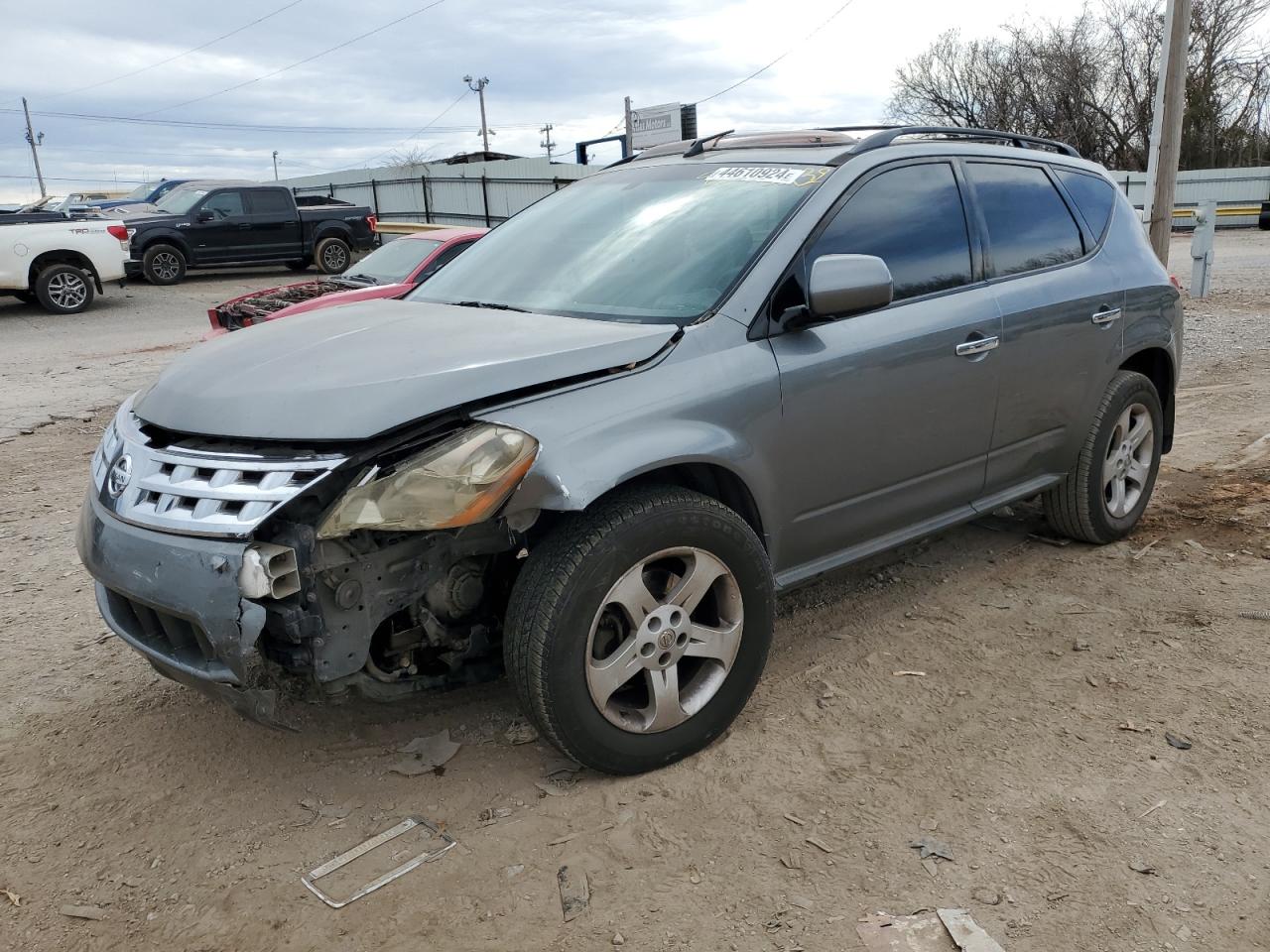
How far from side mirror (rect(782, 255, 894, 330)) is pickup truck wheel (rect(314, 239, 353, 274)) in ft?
60.3

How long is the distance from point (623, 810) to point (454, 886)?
0.51 metres

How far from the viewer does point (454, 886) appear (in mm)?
2557

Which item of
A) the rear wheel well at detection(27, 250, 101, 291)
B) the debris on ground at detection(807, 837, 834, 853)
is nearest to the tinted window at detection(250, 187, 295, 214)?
the rear wheel well at detection(27, 250, 101, 291)

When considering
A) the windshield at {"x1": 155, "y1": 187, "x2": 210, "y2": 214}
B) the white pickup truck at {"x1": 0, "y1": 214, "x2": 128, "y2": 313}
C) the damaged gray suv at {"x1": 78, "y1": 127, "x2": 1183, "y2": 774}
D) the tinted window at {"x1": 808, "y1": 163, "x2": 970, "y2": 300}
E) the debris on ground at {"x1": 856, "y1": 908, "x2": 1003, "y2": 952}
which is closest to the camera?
the debris on ground at {"x1": 856, "y1": 908, "x2": 1003, "y2": 952}

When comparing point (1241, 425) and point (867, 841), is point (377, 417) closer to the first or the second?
point (867, 841)

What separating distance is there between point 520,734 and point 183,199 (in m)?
18.7

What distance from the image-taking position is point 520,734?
128 inches

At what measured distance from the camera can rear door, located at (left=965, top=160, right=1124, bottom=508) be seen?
3.98 m

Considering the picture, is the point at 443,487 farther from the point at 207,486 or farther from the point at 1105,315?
the point at 1105,315

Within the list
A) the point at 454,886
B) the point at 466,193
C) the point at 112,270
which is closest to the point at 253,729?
the point at 454,886

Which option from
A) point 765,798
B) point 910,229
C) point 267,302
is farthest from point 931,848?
point 267,302

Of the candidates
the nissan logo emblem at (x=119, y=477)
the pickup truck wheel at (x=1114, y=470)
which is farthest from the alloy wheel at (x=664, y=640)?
the pickup truck wheel at (x=1114, y=470)

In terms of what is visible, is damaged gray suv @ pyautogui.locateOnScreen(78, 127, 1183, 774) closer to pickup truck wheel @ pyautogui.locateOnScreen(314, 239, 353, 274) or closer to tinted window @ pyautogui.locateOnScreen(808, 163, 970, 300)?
tinted window @ pyautogui.locateOnScreen(808, 163, 970, 300)

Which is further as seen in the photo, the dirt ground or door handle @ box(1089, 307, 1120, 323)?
door handle @ box(1089, 307, 1120, 323)
